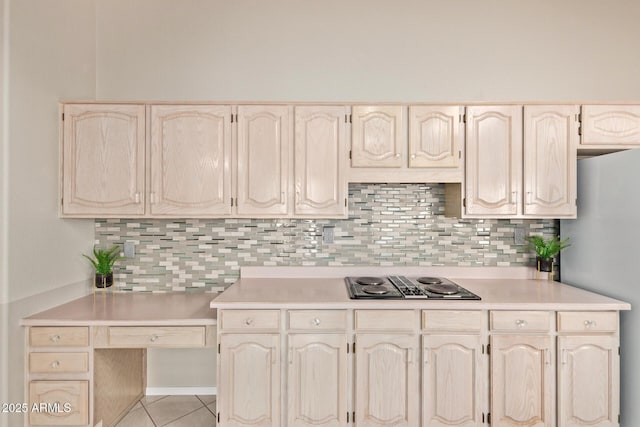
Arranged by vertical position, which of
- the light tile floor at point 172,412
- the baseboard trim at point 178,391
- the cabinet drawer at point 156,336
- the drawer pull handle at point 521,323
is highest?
the drawer pull handle at point 521,323

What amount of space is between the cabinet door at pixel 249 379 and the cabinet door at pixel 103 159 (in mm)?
1106

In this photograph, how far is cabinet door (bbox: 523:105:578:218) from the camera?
6.98ft

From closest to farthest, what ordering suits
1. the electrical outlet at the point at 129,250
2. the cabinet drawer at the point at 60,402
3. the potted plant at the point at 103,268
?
the cabinet drawer at the point at 60,402 < the potted plant at the point at 103,268 < the electrical outlet at the point at 129,250

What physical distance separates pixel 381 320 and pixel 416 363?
0.31 metres

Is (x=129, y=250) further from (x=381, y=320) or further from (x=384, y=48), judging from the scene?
(x=384, y=48)

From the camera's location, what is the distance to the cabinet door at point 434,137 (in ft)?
6.99

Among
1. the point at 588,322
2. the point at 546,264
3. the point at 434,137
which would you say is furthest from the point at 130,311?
the point at 546,264

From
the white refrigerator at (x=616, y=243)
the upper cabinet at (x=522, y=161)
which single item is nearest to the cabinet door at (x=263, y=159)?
the upper cabinet at (x=522, y=161)

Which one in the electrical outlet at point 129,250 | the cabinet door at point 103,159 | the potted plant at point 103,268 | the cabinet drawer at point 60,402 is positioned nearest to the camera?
the cabinet drawer at point 60,402

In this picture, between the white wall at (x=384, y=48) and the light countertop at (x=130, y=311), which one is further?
the white wall at (x=384, y=48)

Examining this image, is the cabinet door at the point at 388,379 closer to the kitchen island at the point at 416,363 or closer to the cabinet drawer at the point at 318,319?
the kitchen island at the point at 416,363

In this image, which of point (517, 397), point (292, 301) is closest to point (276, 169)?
point (292, 301)

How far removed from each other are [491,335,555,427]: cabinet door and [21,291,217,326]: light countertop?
1632 millimetres

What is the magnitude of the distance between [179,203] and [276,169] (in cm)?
67
